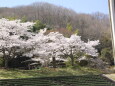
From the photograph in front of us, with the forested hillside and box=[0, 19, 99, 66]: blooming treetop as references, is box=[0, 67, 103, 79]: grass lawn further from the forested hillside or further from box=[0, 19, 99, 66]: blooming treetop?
the forested hillside

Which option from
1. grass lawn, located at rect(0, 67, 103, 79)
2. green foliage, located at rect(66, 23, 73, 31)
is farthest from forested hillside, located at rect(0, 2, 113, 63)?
grass lawn, located at rect(0, 67, 103, 79)

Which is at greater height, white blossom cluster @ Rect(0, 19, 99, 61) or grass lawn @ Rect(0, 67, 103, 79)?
white blossom cluster @ Rect(0, 19, 99, 61)

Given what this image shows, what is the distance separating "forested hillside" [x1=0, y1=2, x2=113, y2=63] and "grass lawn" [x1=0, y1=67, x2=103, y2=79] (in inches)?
10.6

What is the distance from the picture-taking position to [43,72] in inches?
110

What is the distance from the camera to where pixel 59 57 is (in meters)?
2.89

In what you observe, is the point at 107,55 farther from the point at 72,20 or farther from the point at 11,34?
the point at 11,34

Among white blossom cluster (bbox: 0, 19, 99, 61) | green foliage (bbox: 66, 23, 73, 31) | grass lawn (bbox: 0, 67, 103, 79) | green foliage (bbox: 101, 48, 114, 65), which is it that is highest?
green foliage (bbox: 66, 23, 73, 31)

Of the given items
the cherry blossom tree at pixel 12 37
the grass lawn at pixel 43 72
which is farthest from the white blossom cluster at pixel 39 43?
the grass lawn at pixel 43 72

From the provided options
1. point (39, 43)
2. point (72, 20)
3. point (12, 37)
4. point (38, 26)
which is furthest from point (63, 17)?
point (12, 37)

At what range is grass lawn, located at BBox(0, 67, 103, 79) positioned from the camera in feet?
8.93

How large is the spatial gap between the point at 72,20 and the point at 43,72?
0.70 m

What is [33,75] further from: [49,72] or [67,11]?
[67,11]

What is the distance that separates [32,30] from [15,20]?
0.75 feet

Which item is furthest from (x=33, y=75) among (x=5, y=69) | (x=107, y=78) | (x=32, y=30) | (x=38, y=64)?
(x=107, y=78)
